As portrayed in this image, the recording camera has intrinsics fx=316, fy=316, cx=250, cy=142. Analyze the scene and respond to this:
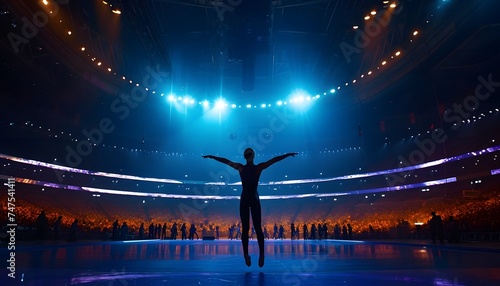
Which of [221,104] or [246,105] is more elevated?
[246,105]

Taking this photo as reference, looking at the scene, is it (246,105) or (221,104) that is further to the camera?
(246,105)

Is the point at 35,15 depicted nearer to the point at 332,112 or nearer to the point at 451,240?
Answer: the point at 451,240

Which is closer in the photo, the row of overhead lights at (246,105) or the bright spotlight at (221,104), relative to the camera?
the row of overhead lights at (246,105)

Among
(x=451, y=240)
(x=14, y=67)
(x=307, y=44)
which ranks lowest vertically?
(x=451, y=240)

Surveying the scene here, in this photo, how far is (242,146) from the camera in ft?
149

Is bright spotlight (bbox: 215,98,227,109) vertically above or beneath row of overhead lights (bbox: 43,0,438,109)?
above

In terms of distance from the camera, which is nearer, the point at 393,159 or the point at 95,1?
the point at 95,1

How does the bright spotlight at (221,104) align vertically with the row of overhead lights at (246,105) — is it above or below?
above

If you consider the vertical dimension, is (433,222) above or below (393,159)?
below

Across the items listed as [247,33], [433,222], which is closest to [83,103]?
[247,33]

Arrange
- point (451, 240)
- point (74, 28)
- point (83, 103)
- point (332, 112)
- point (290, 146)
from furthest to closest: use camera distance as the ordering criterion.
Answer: point (290, 146)
point (332, 112)
point (83, 103)
point (74, 28)
point (451, 240)

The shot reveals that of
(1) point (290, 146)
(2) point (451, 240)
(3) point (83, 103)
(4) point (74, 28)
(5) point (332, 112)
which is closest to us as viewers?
(2) point (451, 240)

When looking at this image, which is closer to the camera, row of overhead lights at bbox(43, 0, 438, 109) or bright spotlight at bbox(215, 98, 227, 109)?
row of overhead lights at bbox(43, 0, 438, 109)

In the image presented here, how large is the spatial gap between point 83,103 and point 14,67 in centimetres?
814
